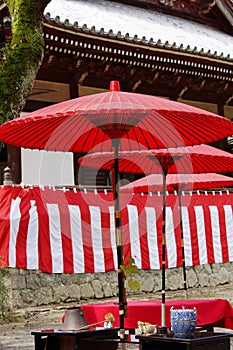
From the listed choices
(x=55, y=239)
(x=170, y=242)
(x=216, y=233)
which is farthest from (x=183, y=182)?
(x=216, y=233)

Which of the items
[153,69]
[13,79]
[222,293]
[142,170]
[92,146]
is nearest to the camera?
[92,146]

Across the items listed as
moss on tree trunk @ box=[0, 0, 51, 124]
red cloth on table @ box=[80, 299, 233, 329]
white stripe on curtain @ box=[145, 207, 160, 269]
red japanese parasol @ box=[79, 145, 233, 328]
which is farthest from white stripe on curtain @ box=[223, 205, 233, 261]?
moss on tree trunk @ box=[0, 0, 51, 124]

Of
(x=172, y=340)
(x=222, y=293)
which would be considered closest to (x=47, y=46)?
(x=222, y=293)

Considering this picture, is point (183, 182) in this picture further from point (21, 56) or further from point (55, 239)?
point (21, 56)

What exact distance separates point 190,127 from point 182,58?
25.1ft

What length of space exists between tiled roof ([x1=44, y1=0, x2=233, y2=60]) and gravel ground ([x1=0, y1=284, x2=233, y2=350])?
14.3ft

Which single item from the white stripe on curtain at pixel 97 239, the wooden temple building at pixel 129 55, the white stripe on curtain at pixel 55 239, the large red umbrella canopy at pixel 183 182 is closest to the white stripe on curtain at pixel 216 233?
the wooden temple building at pixel 129 55

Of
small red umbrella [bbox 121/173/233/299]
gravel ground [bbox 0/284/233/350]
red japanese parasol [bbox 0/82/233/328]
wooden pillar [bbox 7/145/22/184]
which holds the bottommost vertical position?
gravel ground [bbox 0/284/233/350]

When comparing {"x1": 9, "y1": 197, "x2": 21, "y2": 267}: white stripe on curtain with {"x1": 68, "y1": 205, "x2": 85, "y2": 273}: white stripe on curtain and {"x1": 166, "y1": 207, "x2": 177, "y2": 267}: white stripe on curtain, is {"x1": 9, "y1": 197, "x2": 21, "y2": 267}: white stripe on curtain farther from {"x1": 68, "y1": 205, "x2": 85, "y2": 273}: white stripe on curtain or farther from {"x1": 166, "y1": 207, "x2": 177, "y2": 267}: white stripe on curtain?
{"x1": 166, "y1": 207, "x2": 177, "y2": 267}: white stripe on curtain

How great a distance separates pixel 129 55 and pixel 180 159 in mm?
5213

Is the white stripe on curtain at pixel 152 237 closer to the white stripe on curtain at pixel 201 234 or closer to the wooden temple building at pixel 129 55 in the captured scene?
the white stripe on curtain at pixel 201 234

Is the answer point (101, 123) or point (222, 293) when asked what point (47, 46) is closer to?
point (222, 293)

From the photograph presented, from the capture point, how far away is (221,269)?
13633mm

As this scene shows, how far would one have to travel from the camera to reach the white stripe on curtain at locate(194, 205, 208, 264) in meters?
12.8
